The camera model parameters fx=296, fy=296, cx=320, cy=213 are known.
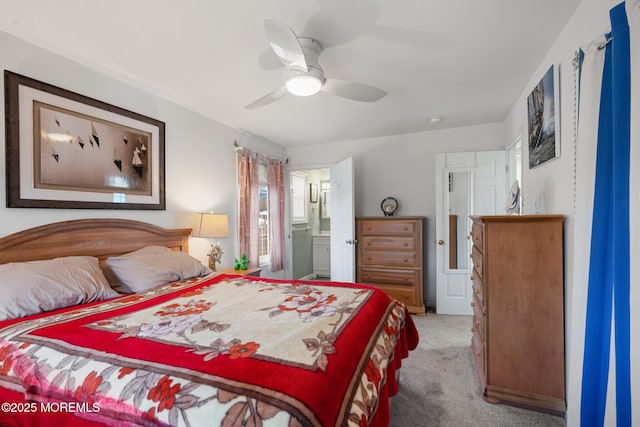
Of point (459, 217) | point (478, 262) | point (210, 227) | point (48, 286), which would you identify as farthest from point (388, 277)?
point (48, 286)

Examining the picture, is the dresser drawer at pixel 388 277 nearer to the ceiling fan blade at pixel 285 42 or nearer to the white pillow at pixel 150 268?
the white pillow at pixel 150 268

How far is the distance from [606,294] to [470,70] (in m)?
1.91

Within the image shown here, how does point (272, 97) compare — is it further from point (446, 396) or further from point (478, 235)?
point (446, 396)

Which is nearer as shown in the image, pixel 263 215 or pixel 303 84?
pixel 303 84

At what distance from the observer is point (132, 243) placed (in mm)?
2443

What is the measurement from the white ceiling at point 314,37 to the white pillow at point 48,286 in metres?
1.43

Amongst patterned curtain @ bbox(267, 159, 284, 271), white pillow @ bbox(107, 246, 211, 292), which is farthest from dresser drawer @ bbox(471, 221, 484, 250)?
patterned curtain @ bbox(267, 159, 284, 271)

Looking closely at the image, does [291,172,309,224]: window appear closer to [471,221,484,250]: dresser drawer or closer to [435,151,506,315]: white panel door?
[435,151,506,315]: white panel door

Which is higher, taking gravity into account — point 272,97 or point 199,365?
point 272,97

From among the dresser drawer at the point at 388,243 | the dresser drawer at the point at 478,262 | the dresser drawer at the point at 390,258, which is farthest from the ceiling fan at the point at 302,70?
the dresser drawer at the point at 390,258

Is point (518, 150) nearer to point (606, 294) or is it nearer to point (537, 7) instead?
point (537, 7)

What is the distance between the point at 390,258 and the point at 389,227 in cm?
41

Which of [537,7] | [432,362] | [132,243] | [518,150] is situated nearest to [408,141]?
[518,150]

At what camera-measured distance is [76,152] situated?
2143 mm
